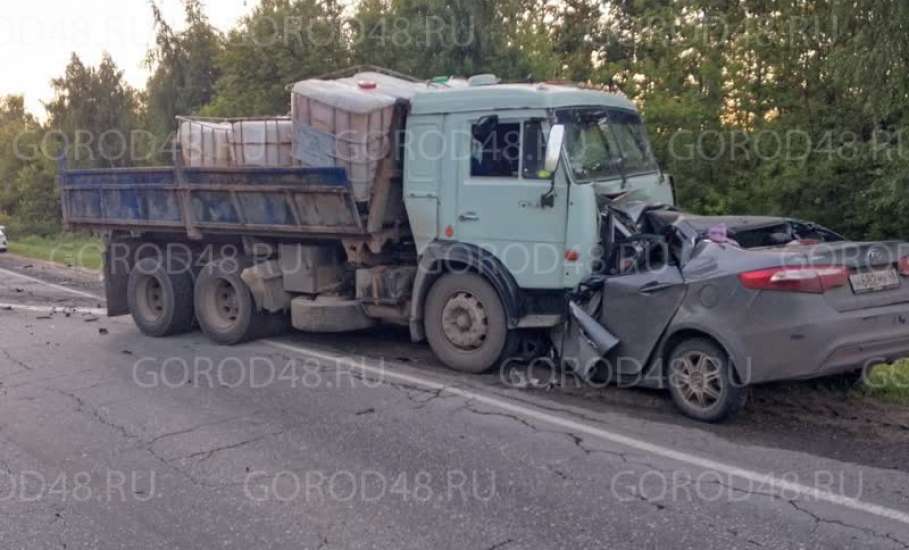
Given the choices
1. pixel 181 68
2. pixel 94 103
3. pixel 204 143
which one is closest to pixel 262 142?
pixel 204 143

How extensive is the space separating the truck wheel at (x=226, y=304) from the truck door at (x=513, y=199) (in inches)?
115

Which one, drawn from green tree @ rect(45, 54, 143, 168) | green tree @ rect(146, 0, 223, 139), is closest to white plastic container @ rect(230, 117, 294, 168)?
green tree @ rect(146, 0, 223, 139)

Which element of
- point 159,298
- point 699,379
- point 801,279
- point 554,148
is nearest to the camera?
point 801,279

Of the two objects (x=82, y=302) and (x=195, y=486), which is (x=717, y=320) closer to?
(x=195, y=486)

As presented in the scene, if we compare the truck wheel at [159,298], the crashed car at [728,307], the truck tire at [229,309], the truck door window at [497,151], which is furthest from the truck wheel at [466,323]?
the truck wheel at [159,298]

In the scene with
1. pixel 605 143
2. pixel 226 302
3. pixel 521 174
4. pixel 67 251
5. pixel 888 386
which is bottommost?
pixel 67 251

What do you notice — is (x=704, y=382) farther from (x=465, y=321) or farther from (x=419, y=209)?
(x=419, y=209)

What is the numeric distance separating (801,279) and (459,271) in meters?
3.06

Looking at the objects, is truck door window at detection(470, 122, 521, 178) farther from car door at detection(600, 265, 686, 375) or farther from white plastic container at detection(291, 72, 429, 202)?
car door at detection(600, 265, 686, 375)

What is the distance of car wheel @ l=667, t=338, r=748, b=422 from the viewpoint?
19.6 ft

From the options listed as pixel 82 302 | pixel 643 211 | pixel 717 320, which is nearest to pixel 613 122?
pixel 643 211

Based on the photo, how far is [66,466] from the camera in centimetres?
576

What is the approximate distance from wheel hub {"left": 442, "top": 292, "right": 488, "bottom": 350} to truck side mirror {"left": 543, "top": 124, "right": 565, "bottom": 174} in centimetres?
146

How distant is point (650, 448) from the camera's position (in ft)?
18.6
